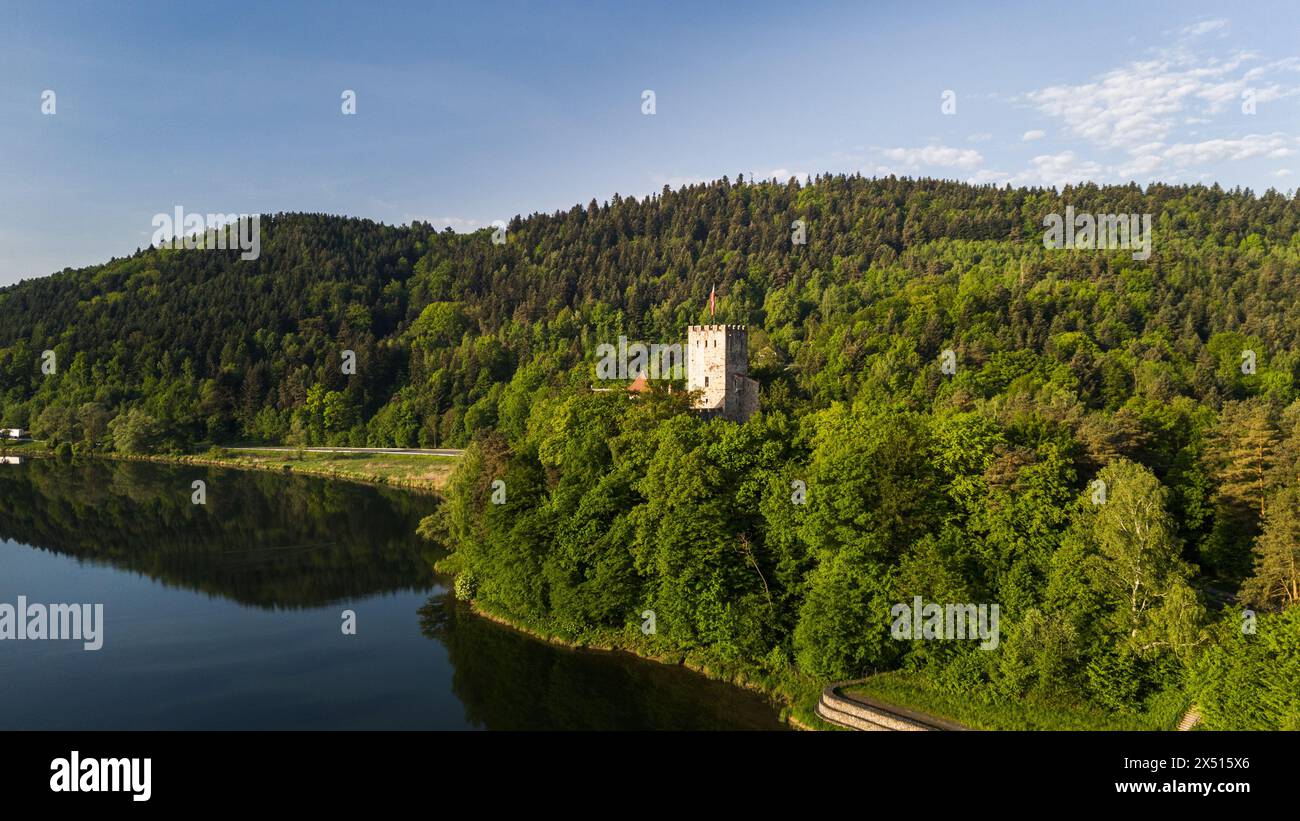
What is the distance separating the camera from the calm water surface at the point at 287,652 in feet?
102

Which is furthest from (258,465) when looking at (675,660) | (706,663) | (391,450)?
(706,663)

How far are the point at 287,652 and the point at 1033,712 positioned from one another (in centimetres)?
3168

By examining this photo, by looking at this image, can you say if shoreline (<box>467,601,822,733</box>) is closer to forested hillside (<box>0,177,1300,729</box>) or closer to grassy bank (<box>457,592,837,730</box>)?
grassy bank (<box>457,592,837,730</box>)

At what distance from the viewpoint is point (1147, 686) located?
2839 centimetres

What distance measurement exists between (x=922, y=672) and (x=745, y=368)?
24964mm

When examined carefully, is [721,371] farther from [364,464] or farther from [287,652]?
[364,464]

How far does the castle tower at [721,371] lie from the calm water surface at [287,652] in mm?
18866

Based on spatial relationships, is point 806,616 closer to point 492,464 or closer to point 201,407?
point 492,464

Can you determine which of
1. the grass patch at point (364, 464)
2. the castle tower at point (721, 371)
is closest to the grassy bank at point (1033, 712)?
the castle tower at point (721, 371)

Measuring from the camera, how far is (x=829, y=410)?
4594 cm

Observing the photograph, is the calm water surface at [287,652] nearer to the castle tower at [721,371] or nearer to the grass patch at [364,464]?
the castle tower at [721,371]

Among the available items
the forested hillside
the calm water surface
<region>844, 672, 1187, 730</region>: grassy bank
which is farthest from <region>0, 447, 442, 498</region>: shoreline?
<region>844, 672, 1187, 730</region>: grassy bank

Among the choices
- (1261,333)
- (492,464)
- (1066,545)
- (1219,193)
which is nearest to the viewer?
(1066,545)
